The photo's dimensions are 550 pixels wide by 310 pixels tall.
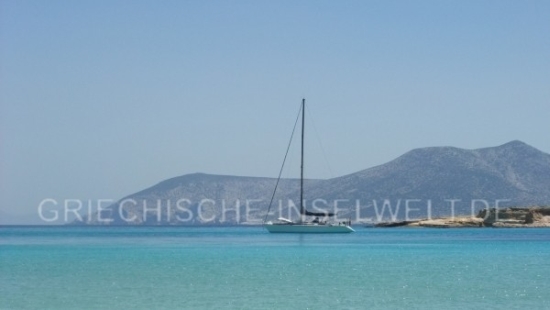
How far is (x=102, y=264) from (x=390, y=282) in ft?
53.6

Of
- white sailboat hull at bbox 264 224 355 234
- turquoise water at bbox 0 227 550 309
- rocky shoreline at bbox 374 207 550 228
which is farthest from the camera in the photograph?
rocky shoreline at bbox 374 207 550 228

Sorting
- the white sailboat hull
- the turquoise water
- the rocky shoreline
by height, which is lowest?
the rocky shoreline

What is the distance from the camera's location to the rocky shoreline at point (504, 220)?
14788 cm

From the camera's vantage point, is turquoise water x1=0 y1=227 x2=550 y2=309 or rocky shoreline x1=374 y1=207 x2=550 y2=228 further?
rocky shoreline x1=374 y1=207 x2=550 y2=228

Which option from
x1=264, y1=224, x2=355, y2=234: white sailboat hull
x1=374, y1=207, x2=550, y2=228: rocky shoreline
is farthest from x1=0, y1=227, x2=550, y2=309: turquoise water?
x1=374, y1=207, x2=550, y2=228: rocky shoreline

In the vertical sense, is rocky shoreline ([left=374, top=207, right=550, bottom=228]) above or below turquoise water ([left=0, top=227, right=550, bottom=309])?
below

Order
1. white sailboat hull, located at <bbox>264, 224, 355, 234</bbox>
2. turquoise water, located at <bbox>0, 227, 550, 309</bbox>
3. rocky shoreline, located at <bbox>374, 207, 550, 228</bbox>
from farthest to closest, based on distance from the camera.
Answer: rocky shoreline, located at <bbox>374, 207, 550, 228</bbox> → white sailboat hull, located at <bbox>264, 224, 355, 234</bbox> → turquoise water, located at <bbox>0, 227, 550, 309</bbox>

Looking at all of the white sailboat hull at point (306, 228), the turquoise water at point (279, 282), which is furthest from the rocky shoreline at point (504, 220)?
the turquoise water at point (279, 282)

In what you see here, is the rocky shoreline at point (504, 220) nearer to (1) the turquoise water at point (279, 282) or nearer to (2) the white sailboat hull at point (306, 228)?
(2) the white sailboat hull at point (306, 228)

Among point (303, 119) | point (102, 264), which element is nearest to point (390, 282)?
point (102, 264)

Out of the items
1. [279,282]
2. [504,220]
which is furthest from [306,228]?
[504,220]

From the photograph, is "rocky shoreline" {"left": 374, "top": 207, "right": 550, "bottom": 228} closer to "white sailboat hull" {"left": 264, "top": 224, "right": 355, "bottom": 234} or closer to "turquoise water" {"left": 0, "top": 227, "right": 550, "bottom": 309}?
"white sailboat hull" {"left": 264, "top": 224, "right": 355, "bottom": 234}

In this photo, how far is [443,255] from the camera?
159 ft

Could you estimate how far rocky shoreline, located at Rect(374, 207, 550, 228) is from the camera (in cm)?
14788
